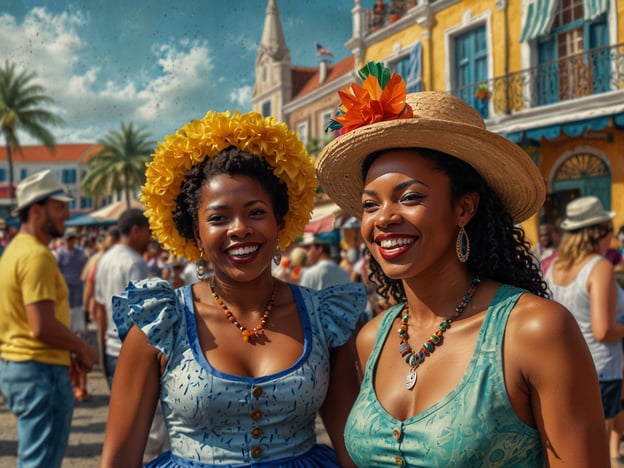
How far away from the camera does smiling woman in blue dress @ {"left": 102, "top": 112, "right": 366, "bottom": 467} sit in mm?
2002

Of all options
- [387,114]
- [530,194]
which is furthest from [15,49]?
[530,194]

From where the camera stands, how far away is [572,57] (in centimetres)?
1171

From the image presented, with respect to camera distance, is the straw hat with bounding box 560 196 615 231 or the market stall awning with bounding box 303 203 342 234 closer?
the straw hat with bounding box 560 196 615 231

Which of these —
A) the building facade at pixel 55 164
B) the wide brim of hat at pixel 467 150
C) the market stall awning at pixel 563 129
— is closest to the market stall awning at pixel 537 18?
the market stall awning at pixel 563 129

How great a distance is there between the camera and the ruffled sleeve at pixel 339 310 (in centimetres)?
220

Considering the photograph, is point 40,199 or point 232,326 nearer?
point 232,326

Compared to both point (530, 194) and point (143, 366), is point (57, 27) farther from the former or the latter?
point (530, 194)

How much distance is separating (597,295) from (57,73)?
347 cm

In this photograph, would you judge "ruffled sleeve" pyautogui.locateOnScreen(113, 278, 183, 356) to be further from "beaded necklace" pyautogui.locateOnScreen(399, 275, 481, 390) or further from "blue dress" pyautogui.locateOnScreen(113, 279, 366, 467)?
"beaded necklace" pyautogui.locateOnScreen(399, 275, 481, 390)

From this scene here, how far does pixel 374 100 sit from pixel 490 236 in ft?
1.75

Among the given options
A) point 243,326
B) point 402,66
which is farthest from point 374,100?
point 402,66

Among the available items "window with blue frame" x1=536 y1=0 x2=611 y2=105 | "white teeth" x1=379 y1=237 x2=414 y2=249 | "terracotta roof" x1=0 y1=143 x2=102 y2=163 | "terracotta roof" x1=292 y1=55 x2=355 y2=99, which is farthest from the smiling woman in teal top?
"terracotta roof" x1=0 y1=143 x2=102 y2=163

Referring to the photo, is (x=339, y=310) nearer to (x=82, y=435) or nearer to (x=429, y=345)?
(x=429, y=345)

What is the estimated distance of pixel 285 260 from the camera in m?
8.29
